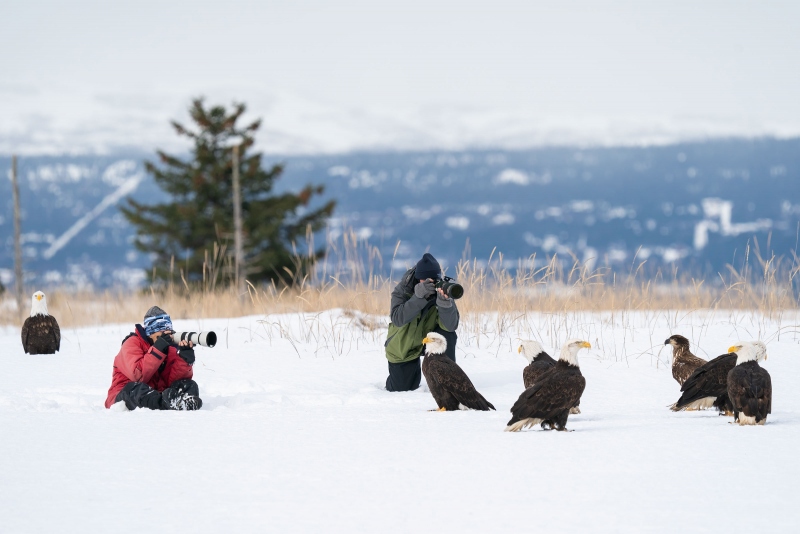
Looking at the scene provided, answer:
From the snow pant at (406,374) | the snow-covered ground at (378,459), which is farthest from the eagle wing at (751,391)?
the snow pant at (406,374)

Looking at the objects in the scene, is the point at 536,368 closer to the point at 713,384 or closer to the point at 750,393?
the point at 713,384

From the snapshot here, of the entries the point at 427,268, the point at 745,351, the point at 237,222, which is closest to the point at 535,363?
the point at 427,268

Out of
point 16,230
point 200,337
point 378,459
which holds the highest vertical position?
point 16,230

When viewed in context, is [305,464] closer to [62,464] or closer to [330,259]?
[62,464]

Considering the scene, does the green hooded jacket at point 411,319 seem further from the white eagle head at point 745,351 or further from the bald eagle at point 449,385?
the white eagle head at point 745,351

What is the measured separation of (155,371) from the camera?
561 centimetres

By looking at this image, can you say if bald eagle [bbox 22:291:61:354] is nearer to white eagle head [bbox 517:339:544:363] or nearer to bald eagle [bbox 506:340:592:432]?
white eagle head [bbox 517:339:544:363]

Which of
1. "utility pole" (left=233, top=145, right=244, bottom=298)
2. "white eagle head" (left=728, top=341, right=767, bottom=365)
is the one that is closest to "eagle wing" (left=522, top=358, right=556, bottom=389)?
"white eagle head" (left=728, top=341, right=767, bottom=365)

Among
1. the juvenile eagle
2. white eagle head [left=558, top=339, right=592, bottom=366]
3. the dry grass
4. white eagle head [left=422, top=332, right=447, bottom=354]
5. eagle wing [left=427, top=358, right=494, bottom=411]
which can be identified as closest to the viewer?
white eagle head [left=558, top=339, right=592, bottom=366]

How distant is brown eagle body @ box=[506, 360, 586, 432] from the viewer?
14.7 ft

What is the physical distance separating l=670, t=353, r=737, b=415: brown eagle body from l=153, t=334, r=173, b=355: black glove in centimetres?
339

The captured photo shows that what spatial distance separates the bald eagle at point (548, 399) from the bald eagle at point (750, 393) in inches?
33.4

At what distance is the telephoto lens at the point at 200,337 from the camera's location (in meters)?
5.36

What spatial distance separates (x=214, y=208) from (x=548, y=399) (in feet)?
64.2
